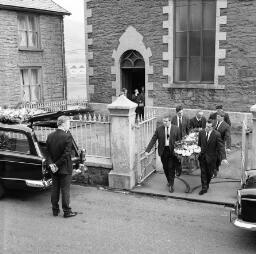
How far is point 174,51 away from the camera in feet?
51.6

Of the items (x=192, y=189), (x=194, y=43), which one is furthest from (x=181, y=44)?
(x=192, y=189)

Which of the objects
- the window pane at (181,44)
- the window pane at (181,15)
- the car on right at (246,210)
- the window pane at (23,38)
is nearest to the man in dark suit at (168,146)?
the car on right at (246,210)

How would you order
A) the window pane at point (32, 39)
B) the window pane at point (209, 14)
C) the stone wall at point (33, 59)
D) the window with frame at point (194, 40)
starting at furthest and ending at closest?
the window pane at point (32, 39)
the stone wall at point (33, 59)
the window with frame at point (194, 40)
the window pane at point (209, 14)

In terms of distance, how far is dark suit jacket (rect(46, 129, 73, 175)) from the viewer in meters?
7.12

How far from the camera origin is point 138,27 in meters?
Answer: 16.2

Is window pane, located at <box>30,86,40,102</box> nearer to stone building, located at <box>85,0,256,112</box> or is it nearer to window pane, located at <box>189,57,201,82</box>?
stone building, located at <box>85,0,256,112</box>

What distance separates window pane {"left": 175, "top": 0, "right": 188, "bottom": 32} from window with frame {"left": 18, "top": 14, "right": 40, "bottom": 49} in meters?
7.84

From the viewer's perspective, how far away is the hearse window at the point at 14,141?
27.2 feet

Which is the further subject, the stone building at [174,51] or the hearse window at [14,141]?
the stone building at [174,51]

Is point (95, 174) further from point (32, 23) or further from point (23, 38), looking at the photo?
point (32, 23)

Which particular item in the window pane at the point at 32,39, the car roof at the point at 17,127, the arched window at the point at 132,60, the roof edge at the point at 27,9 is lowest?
the car roof at the point at 17,127

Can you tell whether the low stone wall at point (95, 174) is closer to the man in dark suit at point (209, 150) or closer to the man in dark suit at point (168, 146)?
the man in dark suit at point (168, 146)

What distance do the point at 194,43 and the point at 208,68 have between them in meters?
1.20

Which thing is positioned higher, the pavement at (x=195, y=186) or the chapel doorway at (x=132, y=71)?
the chapel doorway at (x=132, y=71)
